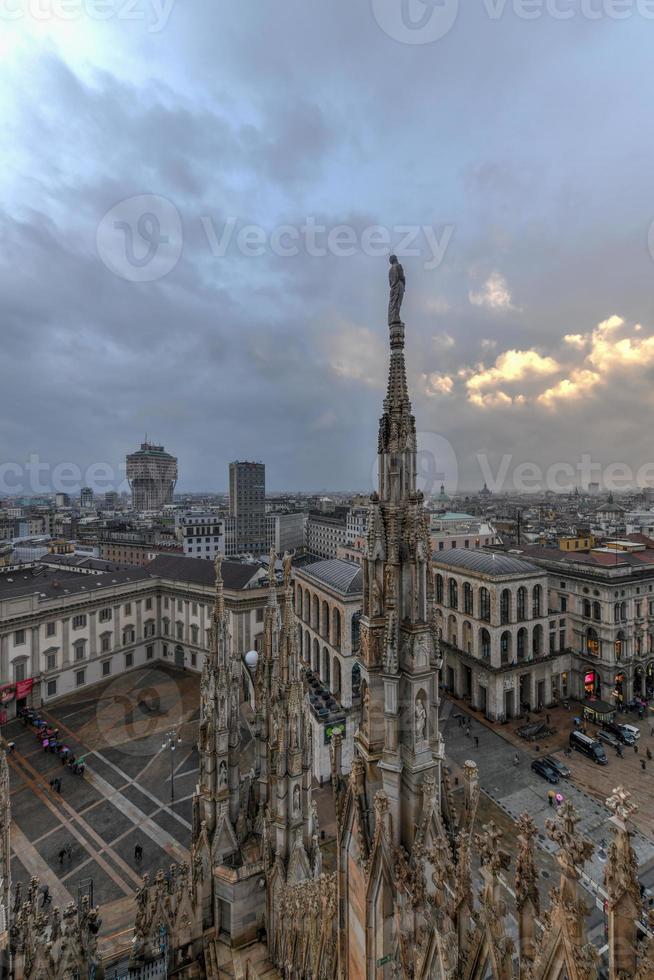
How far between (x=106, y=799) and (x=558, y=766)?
1206 inches

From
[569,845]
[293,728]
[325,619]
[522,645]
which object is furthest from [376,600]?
[522,645]

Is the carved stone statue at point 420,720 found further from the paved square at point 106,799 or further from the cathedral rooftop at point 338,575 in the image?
the cathedral rooftop at point 338,575

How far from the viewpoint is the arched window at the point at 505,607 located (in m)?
39.5

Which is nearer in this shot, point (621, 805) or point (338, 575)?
point (621, 805)

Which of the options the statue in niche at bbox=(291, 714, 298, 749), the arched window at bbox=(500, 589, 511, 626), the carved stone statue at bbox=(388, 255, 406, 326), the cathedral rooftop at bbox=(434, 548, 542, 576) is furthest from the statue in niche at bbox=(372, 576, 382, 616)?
the arched window at bbox=(500, 589, 511, 626)

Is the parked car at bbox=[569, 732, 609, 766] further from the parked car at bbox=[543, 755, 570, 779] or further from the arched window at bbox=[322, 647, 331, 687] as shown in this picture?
the arched window at bbox=[322, 647, 331, 687]

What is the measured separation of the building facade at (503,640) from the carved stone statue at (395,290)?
36012mm

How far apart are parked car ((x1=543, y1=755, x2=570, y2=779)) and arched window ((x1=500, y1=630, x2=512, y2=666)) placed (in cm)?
920

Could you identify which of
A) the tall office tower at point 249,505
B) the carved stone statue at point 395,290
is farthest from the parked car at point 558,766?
the tall office tower at point 249,505

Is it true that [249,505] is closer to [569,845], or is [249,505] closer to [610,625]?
[610,625]

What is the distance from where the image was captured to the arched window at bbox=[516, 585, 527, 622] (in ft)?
132

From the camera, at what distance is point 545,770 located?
2928cm

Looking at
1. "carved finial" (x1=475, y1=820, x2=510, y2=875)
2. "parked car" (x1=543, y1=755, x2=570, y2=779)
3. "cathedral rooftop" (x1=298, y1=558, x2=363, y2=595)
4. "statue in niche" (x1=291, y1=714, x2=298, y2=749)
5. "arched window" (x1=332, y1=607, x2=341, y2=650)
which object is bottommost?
"parked car" (x1=543, y1=755, x2=570, y2=779)

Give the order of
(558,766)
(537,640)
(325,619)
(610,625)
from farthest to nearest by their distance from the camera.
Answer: (537,640) < (610,625) < (325,619) < (558,766)
